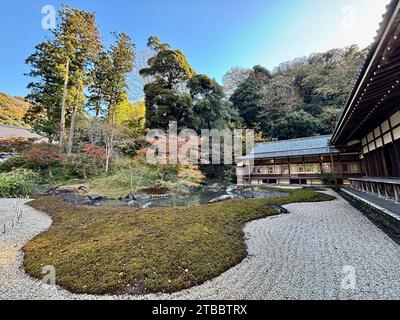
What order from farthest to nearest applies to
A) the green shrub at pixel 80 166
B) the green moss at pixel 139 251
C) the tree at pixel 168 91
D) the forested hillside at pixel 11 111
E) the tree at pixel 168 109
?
1. the forested hillside at pixel 11 111
2. the tree at pixel 168 91
3. the tree at pixel 168 109
4. the green shrub at pixel 80 166
5. the green moss at pixel 139 251

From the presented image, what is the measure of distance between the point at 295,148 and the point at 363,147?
250 inches

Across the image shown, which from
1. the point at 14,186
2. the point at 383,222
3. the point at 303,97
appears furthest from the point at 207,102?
the point at 303,97

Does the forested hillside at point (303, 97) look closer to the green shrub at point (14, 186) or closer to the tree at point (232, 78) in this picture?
the tree at point (232, 78)

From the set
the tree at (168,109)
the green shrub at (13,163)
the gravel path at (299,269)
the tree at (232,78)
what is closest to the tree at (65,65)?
the green shrub at (13,163)

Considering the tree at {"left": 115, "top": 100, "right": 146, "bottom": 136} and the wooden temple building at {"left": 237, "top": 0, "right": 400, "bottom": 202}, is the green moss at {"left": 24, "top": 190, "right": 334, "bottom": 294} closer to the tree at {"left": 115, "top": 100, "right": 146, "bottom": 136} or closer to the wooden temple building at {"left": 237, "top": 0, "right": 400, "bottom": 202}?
the wooden temple building at {"left": 237, "top": 0, "right": 400, "bottom": 202}

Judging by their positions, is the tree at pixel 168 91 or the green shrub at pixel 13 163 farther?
the tree at pixel 168 91

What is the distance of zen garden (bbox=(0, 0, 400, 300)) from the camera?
2.59 m

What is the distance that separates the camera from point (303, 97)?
89.4ft

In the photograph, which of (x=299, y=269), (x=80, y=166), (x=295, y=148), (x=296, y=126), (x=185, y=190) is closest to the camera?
(x=299, y=269)

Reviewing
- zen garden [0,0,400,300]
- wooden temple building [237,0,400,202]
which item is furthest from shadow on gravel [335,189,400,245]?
wooden temple building [237,0,400,202]

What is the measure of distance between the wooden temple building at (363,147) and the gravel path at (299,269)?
7.36ft

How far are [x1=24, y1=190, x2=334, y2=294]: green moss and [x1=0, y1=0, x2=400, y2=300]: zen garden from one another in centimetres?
3

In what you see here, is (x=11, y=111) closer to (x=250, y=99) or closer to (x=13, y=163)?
(x=13, y=163)

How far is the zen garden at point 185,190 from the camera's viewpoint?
259 centimetres
